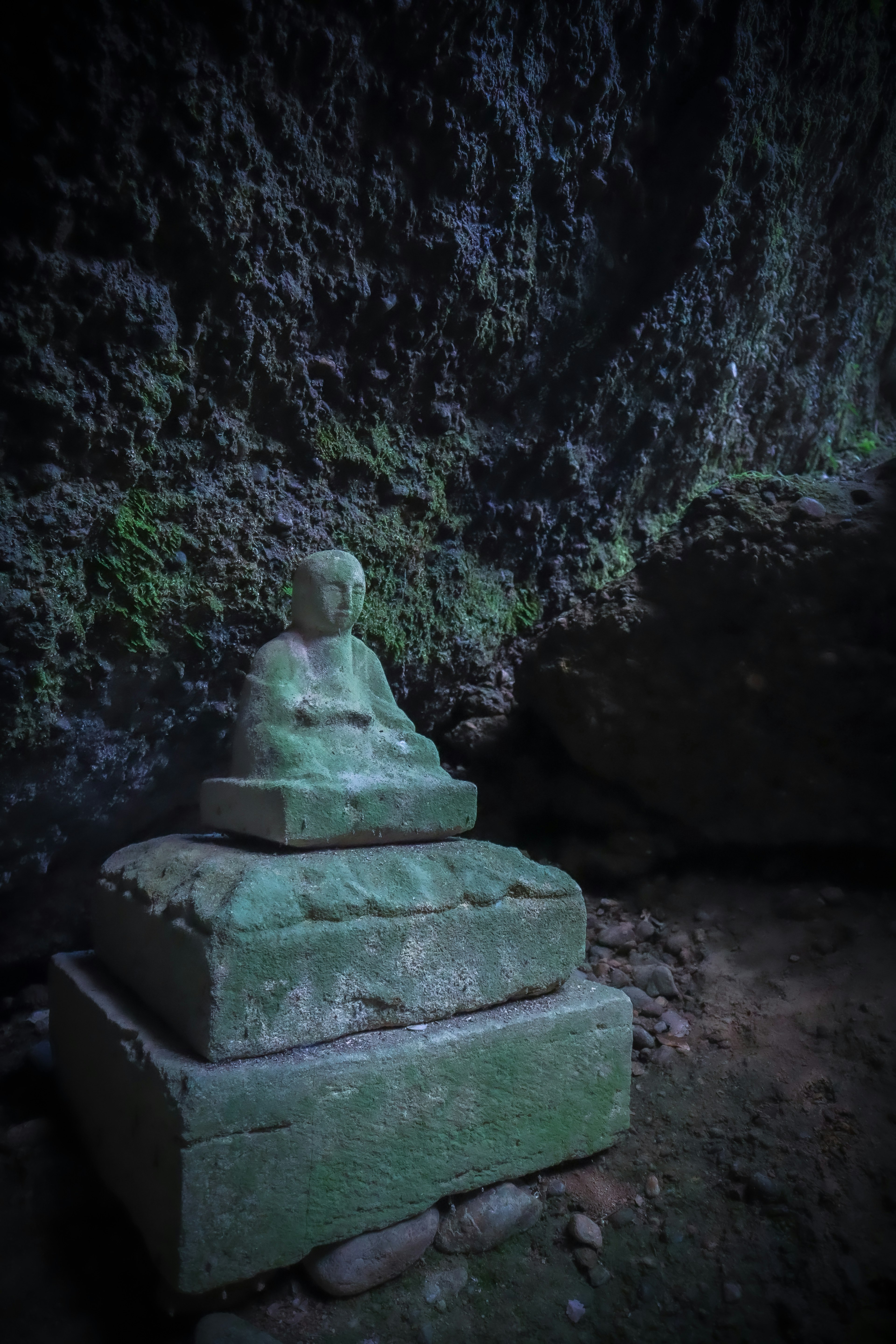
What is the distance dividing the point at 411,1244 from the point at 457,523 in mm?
3127

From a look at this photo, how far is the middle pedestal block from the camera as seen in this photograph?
81.2 inches

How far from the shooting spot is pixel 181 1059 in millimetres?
2029

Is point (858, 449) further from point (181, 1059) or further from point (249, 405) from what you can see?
point (181, 1059)

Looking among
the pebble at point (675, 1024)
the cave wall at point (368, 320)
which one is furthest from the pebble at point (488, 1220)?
the cave wall at point (368, 320)

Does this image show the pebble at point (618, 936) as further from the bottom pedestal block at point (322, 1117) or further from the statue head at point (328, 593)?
the statue head at point (328, 593)

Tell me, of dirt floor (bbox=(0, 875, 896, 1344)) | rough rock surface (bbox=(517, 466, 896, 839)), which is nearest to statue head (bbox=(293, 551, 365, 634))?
rough rock surface (bbox=(517, 466, 896, 839))

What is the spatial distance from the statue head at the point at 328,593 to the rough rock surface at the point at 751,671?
1528 mm

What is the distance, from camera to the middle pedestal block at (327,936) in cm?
206

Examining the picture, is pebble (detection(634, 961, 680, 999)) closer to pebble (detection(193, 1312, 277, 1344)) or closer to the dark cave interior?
the dark cave interior

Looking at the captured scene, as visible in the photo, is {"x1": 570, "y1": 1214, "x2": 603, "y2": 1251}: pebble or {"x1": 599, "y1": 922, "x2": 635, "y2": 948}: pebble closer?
{"x1": 570, "y1": 1214, "x2": 603, "y2": 1251}: pebble

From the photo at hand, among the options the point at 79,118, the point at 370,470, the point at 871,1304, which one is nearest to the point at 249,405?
the point at 370,470

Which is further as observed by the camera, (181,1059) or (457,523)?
(457,523)

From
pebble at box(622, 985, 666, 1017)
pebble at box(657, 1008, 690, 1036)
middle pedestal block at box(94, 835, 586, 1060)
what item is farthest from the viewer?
pebble at box(622, 985, 666, 1017)

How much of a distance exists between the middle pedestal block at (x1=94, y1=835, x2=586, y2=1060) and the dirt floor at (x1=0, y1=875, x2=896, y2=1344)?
51 cm
